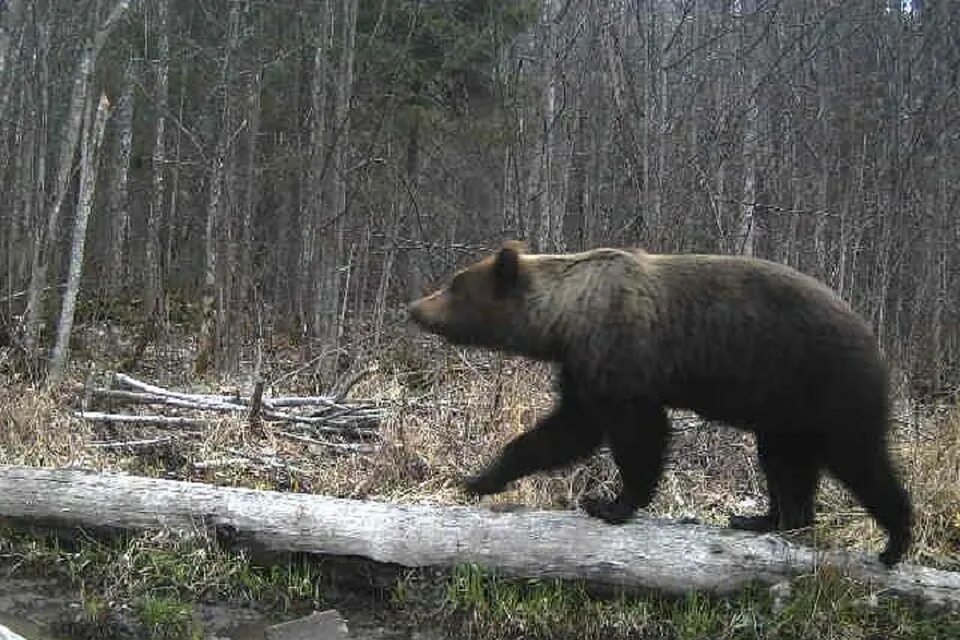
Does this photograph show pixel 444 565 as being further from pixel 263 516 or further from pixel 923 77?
pixel 923 77

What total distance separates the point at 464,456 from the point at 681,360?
2.59 metres

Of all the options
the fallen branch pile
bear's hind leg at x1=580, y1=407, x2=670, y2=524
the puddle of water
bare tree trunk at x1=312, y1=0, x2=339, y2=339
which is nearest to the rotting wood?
the fallen branch pile

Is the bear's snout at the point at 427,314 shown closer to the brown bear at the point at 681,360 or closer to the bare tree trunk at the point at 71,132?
the brown bear at the point at 681,360

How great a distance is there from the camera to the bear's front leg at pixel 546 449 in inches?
207

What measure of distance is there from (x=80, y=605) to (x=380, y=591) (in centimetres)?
172

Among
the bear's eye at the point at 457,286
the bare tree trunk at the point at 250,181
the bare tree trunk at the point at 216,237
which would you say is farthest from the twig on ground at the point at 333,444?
the bare tree trunk at the point at 250,181

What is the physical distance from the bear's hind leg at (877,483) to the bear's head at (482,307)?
1794 mm

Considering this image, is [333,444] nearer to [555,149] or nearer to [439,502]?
[439,502]

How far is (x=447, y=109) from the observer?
62.7ft

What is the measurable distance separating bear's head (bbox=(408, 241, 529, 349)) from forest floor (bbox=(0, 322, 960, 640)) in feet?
4.11

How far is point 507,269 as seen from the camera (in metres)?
5.33

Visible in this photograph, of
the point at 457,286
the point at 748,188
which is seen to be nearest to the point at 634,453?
the point at 457,286

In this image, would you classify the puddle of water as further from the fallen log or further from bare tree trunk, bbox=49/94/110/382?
bare tree trunk, bbox=49/94/110/382

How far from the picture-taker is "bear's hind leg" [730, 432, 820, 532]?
5465 millimetres
